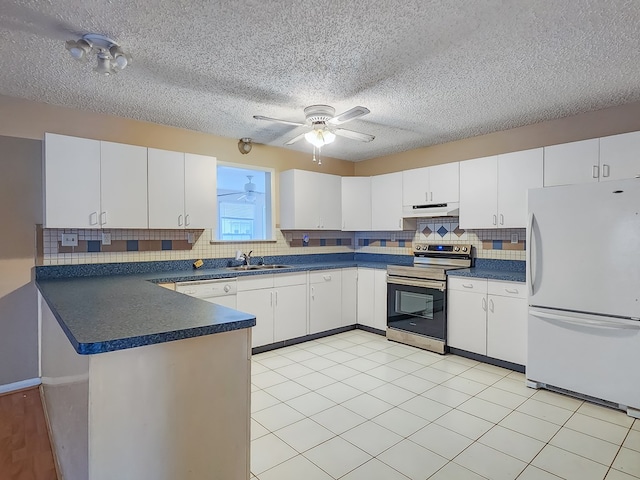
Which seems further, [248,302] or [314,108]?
[248,302]

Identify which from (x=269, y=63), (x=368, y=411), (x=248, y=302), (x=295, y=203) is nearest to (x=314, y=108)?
(x=269, y=63)

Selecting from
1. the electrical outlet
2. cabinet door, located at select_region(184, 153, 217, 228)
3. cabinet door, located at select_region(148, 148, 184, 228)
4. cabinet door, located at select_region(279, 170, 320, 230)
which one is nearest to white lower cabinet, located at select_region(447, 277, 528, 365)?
cabinet door, located at select_region(279, 170, 320, 230)

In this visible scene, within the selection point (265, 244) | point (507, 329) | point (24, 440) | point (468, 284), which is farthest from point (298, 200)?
point (24, 440)

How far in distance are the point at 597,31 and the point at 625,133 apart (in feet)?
4.76

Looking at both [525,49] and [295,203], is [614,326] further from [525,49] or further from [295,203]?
[295,203]

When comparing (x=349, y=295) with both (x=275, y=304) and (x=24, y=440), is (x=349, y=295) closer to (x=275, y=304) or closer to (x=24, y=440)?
(x=275, y=304)

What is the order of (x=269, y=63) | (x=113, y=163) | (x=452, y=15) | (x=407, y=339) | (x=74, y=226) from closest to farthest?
(x=452, y=15)
(x=269, y=63)
(x=74, y=226)
(x=113, y=163)
(x=407, y=339)

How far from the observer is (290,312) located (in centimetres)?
409

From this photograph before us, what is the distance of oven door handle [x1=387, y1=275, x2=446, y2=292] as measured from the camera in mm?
3802

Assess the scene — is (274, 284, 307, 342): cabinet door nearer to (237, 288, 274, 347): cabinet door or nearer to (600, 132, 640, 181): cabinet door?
(237, 288, 274, 347): cabinet door

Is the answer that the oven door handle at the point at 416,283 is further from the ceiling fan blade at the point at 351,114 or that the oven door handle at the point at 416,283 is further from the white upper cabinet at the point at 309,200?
the ceiling fan blade at the point at 351,114

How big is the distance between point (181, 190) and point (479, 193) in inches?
A: 118

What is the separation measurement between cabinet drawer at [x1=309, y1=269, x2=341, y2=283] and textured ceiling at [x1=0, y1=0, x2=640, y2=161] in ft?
6.00

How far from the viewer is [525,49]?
7.10 feet
